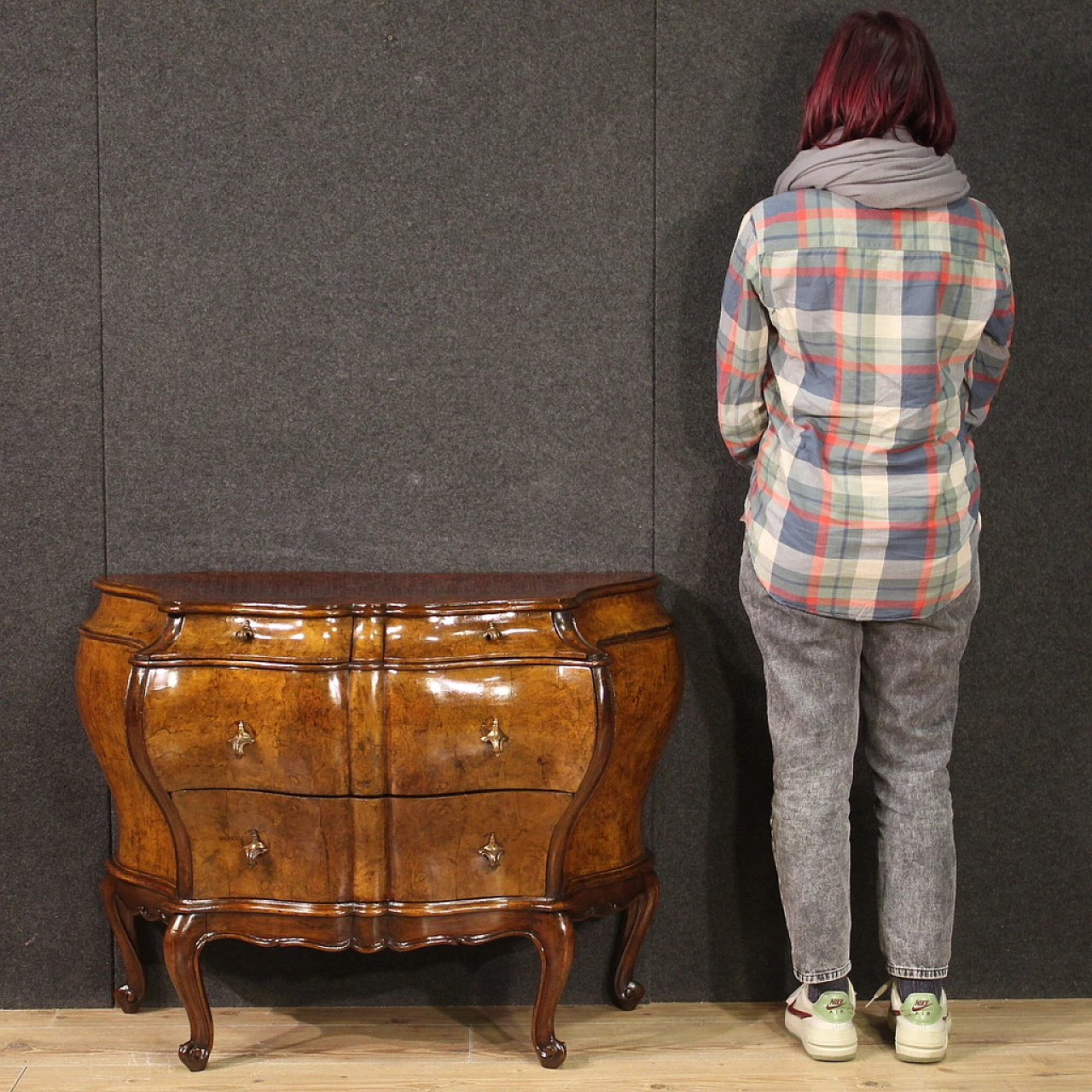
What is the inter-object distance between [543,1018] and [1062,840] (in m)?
1.21

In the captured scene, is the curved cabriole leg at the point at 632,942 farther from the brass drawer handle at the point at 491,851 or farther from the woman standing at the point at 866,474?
the brass drawer handle at the point at 491,851

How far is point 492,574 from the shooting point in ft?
8.45

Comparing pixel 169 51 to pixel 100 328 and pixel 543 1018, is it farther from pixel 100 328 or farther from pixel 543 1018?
pixel 543 1018

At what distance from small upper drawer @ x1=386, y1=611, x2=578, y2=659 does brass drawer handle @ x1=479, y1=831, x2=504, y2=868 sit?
13.1 inches

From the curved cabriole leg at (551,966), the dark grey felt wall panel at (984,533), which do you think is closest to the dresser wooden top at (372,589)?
the dark grey felt wall panel at (984,533)

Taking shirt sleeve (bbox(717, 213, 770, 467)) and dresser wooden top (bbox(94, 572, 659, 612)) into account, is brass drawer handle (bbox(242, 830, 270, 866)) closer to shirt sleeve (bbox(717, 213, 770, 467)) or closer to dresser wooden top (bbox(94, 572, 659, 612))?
dresser wooden top (bbox(94, 572, 659, 612))

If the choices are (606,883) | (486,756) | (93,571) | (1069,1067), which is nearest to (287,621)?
(486,756)

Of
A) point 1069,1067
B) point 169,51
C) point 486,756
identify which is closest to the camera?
point 486,756

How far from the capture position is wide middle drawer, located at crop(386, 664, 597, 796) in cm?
217

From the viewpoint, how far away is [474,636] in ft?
7.25

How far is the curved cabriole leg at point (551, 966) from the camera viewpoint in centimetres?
224

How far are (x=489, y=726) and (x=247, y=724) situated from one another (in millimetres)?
423

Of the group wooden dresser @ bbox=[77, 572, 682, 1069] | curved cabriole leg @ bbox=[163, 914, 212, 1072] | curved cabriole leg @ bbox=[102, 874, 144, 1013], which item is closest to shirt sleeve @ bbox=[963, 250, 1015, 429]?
wooden dresser @ bbox=[77, 572, 682, 1069]

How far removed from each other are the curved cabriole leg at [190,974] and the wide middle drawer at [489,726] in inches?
18.2
